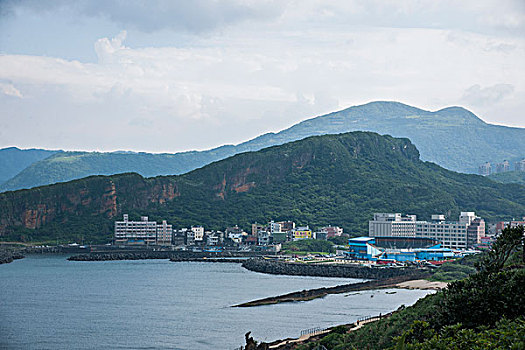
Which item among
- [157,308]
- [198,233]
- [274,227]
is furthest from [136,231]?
[157,308]

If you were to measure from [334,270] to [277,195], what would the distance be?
49.2 metres

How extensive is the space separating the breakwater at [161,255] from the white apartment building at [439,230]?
51.8ft

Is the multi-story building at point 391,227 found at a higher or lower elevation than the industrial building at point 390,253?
higher

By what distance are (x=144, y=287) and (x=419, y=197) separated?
6270 cm

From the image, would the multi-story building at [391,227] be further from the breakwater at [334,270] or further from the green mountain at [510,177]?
the green mountain at [510,177]

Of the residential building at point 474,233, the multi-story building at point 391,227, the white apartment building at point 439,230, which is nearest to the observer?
the residential building at point 474,233

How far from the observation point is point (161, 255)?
8050cm

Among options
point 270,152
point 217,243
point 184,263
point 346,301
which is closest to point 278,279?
point 346,301

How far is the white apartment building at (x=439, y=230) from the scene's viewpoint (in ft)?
260

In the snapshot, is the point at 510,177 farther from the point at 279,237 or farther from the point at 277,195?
the point at 279,237

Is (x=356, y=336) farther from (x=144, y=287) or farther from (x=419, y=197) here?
(x=419, y=197)

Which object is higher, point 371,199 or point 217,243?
point 371,199

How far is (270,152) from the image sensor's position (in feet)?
402

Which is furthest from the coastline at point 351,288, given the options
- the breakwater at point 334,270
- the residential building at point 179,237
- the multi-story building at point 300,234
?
the residential building at point 179,237
